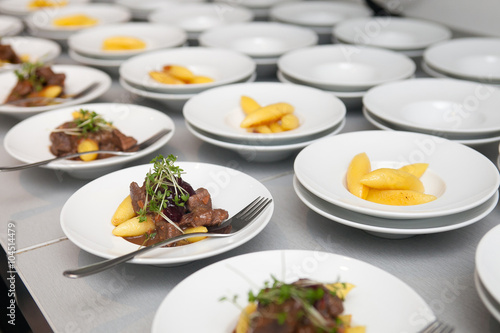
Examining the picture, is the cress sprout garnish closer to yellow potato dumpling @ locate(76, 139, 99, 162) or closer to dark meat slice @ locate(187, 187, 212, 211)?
dark meat slice @ locate(187, 187, 212, 211)

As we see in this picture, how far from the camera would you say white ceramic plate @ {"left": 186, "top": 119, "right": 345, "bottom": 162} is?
1311 millimetres

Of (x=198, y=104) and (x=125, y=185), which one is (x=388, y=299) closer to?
(x=125, y=185)

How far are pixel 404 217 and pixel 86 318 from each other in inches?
22.3

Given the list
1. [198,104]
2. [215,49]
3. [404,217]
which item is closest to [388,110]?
[198,104]

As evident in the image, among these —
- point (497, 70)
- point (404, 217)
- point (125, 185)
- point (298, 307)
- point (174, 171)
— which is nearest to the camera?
point (298, 307)

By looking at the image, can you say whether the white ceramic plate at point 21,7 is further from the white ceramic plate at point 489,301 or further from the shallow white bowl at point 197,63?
the white ceramic plate at point 489,301

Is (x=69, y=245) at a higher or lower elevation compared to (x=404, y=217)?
lower

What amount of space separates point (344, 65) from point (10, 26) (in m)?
1.64

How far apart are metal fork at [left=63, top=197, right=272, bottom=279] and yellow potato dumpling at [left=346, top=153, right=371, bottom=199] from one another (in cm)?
19

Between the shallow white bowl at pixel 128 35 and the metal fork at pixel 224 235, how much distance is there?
1185 mm

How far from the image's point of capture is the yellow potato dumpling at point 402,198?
3.44ft

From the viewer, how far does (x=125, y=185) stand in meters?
1.18

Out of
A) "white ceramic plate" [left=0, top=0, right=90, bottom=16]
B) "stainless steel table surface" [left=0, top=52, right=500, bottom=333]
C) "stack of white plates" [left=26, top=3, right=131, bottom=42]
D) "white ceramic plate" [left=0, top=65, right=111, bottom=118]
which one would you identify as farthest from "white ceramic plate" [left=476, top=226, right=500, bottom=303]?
"white ceramic plate" [left=0, top=0, right=90, bottom=16]

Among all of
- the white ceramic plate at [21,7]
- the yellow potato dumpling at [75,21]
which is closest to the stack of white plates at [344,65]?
the yellow potato dumpling at [75,21]
